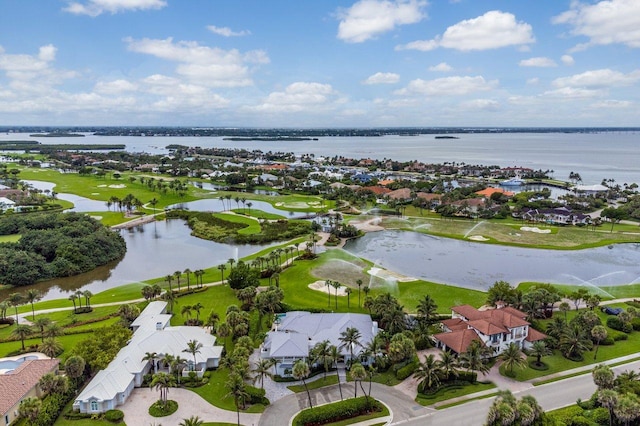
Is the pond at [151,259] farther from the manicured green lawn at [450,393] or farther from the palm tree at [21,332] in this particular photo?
the manicured green lawn at [450,393]

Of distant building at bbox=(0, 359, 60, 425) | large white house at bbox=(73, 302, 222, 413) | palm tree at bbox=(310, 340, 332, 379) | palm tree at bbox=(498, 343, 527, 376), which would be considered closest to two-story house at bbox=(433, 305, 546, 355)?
palm tree at bbox=(498, 343, 527, 376)

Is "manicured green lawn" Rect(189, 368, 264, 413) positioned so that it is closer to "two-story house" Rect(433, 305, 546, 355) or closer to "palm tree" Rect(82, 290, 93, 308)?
"two-story house" Rect(433, 305, 546, 355)

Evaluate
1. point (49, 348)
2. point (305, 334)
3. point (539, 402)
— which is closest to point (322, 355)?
point (305, 334)

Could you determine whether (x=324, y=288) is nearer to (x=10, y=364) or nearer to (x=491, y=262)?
(x=491, y=262)

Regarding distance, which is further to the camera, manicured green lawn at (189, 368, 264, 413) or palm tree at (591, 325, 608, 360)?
palm tree at (591, 325, 608, 360)

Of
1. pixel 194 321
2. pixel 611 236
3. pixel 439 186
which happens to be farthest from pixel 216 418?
pixel 439 186

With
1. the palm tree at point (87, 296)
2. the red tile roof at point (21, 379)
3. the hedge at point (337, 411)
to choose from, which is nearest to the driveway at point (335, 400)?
the hedge at point (337, 411)

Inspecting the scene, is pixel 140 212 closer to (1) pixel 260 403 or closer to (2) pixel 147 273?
(2) pixel 147 273
